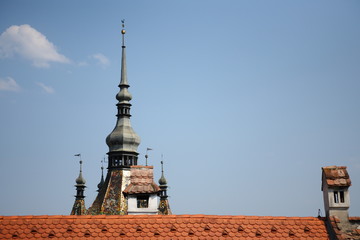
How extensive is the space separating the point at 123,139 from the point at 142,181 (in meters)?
16.3

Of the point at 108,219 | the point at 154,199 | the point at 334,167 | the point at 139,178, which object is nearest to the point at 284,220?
the point at 334,167

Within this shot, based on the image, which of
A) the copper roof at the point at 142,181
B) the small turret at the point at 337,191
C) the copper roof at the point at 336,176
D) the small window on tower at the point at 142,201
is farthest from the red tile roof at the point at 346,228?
the copper roof at the point at 142,181

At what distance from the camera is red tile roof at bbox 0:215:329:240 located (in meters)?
31.6

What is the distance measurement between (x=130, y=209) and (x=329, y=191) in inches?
1565

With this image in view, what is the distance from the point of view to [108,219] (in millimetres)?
32438

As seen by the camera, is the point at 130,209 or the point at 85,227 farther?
the point at 130,209

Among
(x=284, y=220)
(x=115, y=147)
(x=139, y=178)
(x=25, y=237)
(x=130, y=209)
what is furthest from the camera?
(x=115, y=147)

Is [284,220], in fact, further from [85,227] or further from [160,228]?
[85,227]

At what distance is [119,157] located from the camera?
92812 mm

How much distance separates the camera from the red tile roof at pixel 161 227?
31.6 metres

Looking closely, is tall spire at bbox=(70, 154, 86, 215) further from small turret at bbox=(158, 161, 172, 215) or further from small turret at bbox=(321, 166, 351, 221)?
small turret at bbox=(321, 166, 351, 221)

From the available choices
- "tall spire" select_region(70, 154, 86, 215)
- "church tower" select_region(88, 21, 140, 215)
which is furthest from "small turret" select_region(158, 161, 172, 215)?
"tall spire" select_region(70, 154, 86, 215)

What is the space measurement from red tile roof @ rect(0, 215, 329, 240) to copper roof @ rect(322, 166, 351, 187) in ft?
7.04

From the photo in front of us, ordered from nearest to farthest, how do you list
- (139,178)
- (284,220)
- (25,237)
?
(25,237)
(284,220)
(139,178)
